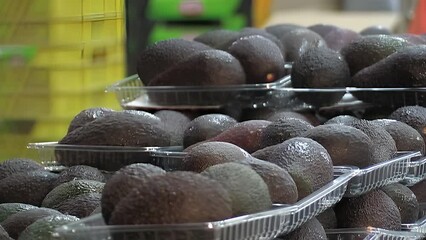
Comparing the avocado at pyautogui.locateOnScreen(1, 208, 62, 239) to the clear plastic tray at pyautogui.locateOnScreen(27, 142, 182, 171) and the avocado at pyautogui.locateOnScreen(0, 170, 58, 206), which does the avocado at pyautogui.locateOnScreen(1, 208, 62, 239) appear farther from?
the clear plastic tray at pyautogui.locateOnScreen(27, 142, 182, 171)

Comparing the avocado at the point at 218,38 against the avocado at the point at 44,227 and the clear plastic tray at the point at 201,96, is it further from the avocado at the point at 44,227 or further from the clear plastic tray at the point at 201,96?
the avocado at the point at 44,227

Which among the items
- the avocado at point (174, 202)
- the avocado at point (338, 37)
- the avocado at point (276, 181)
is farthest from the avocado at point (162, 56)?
the avocado at point (174, 202)

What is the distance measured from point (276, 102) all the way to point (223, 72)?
163 millimetres

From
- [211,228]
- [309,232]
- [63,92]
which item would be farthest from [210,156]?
[63,92]

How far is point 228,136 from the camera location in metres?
1.62

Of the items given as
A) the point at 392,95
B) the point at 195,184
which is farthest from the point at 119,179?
the point at 392,95

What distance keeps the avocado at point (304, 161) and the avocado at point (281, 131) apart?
0.44 feet

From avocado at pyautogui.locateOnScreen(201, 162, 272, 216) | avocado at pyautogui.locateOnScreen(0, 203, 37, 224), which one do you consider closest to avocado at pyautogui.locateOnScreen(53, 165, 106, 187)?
avocado at pyautogui.locateOnScreen(0, 203, 37, 224)

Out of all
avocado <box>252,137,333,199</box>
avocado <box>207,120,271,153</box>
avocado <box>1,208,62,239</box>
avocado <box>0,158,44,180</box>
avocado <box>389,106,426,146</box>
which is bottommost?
avocado <box>0,158,44,180</box>

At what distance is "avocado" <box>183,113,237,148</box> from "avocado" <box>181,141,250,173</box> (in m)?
0.33

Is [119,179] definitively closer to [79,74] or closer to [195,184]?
[195,184]

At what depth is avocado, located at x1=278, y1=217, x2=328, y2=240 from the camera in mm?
1310

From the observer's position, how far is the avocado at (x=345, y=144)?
1.47m

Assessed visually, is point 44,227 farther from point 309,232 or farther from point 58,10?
point 58,10
